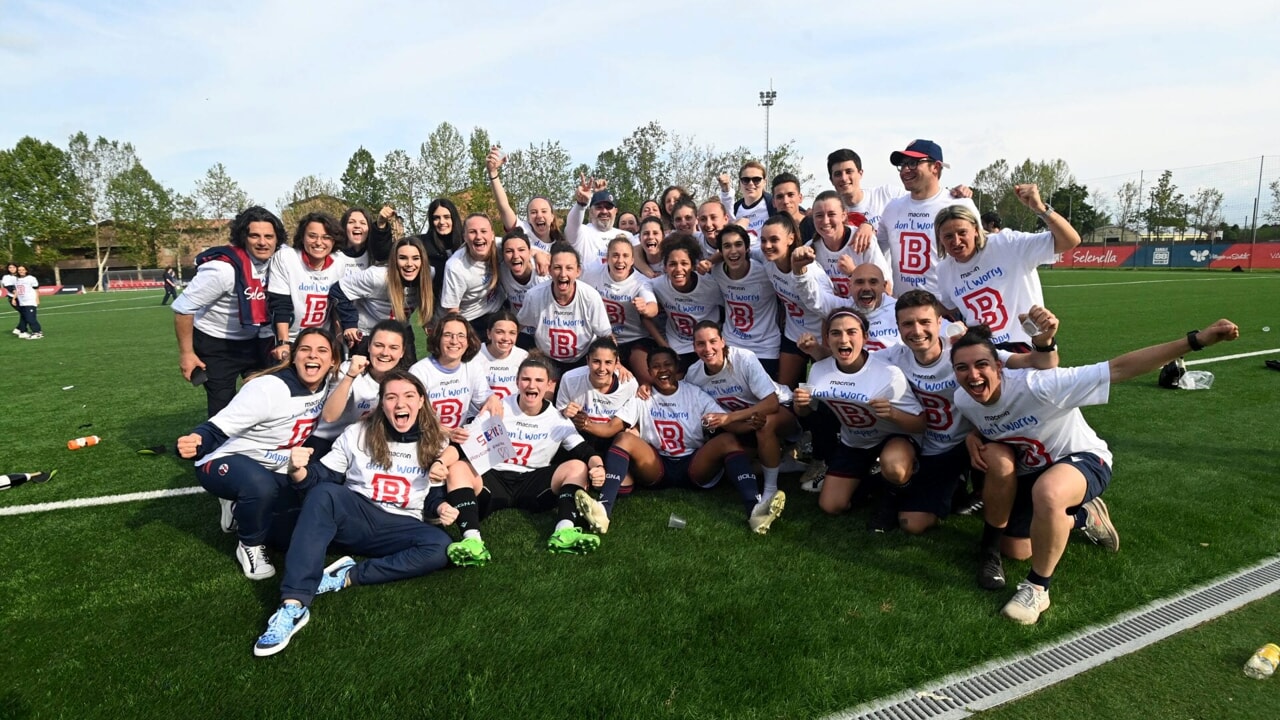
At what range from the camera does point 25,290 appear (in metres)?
16.6

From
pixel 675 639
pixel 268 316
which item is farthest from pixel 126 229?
pixel 675 639

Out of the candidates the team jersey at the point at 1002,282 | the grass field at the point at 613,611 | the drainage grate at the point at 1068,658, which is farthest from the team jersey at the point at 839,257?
the drainage grate at the point at 1068,658

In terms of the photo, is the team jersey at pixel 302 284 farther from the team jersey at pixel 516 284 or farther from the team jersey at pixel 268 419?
the team jersey at pixel 516 284

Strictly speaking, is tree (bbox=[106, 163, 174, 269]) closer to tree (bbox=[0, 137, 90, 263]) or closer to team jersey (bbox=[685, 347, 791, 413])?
tree (bbox=[0, 137, 90, 263])

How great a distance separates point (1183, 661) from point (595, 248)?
5328mm

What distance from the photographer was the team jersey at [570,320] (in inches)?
208

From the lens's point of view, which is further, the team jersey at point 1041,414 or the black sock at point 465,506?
the black sock at point 465,506

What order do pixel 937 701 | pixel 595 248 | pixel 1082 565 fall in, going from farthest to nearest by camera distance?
1. pixel 595 248
2. pixel 1082 565
3. pixel 937 701

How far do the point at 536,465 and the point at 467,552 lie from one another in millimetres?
1071

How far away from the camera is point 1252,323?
1327cm

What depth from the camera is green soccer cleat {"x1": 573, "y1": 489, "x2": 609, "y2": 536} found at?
13.6 feet

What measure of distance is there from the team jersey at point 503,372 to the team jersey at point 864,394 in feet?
7.16

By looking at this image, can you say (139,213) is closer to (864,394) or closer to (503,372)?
(503,372)

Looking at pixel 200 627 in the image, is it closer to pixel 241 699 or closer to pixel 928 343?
pixel 241 699
